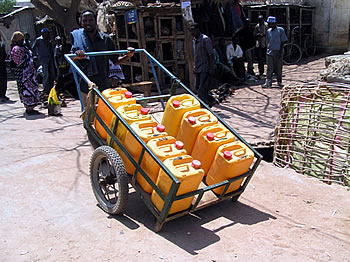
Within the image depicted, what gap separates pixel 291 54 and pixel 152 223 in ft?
38.6

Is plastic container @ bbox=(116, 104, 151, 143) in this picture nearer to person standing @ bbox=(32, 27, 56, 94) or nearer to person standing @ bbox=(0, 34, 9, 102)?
person standing @ bbox=(32, 27, 56, 94)

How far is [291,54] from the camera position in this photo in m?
13.4

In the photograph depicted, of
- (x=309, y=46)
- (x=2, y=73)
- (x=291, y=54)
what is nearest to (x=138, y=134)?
(x=2, y=73)

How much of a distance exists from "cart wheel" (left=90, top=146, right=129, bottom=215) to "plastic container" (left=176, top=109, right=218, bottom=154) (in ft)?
2.29

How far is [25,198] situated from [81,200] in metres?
0.62

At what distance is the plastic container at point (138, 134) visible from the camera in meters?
3.12

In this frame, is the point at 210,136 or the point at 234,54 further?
the point at 234,54

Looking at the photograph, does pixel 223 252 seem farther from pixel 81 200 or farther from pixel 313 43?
pixel 313 43

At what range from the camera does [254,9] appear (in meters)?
13.5

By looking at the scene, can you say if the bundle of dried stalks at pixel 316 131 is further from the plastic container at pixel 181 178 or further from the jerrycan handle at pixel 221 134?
the plastic container at pixel 181 178

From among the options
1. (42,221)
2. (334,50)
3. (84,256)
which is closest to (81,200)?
(42,221)

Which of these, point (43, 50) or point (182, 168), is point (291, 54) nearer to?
point (43, 50)

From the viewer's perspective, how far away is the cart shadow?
9.87 feet

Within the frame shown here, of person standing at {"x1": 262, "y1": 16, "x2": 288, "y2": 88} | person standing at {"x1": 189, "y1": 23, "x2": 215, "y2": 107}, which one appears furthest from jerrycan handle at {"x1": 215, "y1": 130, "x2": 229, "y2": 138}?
person standing at {"x1": 262, "y1": 16, "x2": 288, "y2": 88}
